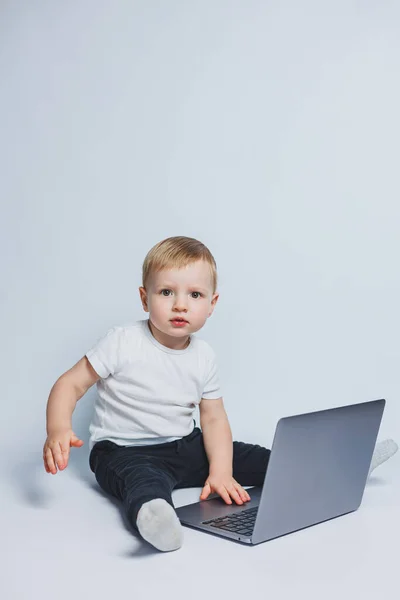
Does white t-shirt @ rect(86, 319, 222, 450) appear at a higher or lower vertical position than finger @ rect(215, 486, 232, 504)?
higher

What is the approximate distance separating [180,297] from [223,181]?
825 millimetres

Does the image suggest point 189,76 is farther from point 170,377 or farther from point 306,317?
point 170,377

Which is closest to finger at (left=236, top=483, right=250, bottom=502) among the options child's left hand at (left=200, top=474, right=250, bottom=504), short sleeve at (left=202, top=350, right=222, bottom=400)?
child's left hand at (left=200, top=474, right=250, bottom=504)

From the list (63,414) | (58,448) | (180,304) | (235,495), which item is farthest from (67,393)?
(235,495)

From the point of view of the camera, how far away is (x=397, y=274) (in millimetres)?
2449

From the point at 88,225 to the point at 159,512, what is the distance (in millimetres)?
1208

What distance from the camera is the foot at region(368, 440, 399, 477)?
1.86m

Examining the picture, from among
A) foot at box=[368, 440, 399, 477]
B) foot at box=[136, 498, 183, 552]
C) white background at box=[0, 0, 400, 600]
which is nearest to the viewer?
foot at box=[136, 498, 183, 552]

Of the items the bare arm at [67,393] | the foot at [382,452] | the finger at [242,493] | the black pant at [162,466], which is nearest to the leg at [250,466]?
the black pant at [162,466]

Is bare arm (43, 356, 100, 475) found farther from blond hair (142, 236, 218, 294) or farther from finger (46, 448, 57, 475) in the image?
blond hair (142, 236, 218, 294)

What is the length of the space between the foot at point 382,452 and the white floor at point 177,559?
5.5 inches

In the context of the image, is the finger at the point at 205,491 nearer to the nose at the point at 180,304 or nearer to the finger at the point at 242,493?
the finger at the point at 242,493

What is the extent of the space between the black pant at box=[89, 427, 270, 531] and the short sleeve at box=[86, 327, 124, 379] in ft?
0.50

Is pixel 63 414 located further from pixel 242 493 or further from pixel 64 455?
pixel 242 493
